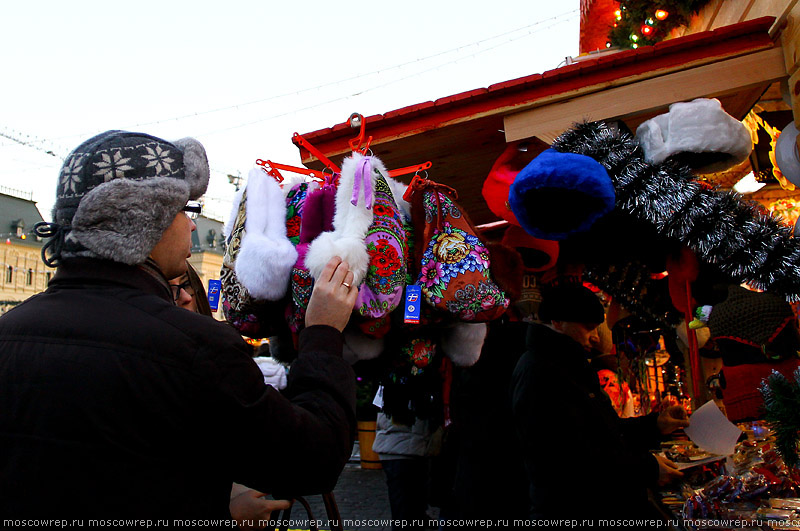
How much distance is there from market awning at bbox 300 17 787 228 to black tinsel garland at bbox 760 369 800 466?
1.12 metres

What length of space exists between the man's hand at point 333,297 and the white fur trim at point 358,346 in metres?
0.26

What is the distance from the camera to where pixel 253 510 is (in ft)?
4.64

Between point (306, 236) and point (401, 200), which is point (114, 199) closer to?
point (306, 236)

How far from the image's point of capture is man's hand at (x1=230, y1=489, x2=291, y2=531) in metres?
1.41

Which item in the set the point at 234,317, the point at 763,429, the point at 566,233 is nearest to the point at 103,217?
the point at 234,317

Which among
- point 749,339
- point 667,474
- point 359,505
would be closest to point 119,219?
point 749,339

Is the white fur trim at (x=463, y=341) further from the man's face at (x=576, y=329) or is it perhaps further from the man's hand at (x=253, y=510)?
the man's face at (x=576, y=329)

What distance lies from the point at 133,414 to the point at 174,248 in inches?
14.6

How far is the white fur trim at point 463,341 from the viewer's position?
5.56 feet

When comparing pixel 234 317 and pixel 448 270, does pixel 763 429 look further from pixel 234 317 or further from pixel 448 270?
pixel 234 317

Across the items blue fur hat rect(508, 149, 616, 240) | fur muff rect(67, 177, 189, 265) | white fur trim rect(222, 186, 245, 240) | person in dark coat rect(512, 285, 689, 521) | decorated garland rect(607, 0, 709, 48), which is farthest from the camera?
decorated garland rect(607, 0, 709, 48)

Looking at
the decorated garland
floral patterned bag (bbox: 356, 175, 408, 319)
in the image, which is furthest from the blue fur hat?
the decorated garland

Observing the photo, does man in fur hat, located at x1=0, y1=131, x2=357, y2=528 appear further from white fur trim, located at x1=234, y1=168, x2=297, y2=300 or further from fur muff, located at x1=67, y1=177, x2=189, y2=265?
white fur trim, located at x1=234, y1=168, x2=297, y2=300

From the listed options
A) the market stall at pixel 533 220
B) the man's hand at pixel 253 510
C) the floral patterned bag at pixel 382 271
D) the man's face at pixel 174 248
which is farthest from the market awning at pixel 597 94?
the man's hand at pixel 253 510
